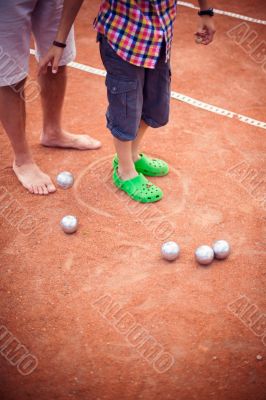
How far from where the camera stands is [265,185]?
397 cm

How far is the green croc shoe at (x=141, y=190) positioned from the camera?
3721 mm

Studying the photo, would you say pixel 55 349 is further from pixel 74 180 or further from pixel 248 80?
pixel 248 80

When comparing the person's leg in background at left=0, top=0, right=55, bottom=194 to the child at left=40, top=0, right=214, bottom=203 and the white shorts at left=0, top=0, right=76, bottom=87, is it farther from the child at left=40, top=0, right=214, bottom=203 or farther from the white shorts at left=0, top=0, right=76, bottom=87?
the child at left=40, top=0, right=214, bottom=203

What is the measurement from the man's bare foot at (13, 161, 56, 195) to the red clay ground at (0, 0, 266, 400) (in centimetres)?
8

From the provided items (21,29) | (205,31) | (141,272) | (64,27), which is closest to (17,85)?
(21,29)

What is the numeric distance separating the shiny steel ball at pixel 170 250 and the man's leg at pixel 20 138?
1.17m

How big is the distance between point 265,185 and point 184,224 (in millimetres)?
909

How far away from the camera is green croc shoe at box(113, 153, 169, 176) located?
3.94m

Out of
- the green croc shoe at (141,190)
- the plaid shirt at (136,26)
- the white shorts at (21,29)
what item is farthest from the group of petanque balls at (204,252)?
the white shorts at (21,29)

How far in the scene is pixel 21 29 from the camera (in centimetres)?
313

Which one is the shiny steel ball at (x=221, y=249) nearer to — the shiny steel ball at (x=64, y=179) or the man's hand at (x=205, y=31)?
the shiny steel ball at (x=64, y=179)

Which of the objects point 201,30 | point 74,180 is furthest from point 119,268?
point 201,30

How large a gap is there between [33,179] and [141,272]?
1.30m

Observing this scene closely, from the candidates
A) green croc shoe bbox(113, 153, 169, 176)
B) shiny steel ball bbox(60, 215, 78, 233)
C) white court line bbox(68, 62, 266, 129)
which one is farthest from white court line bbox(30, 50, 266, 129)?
shiny steel ball bbox(60, 215, 78, 233)
